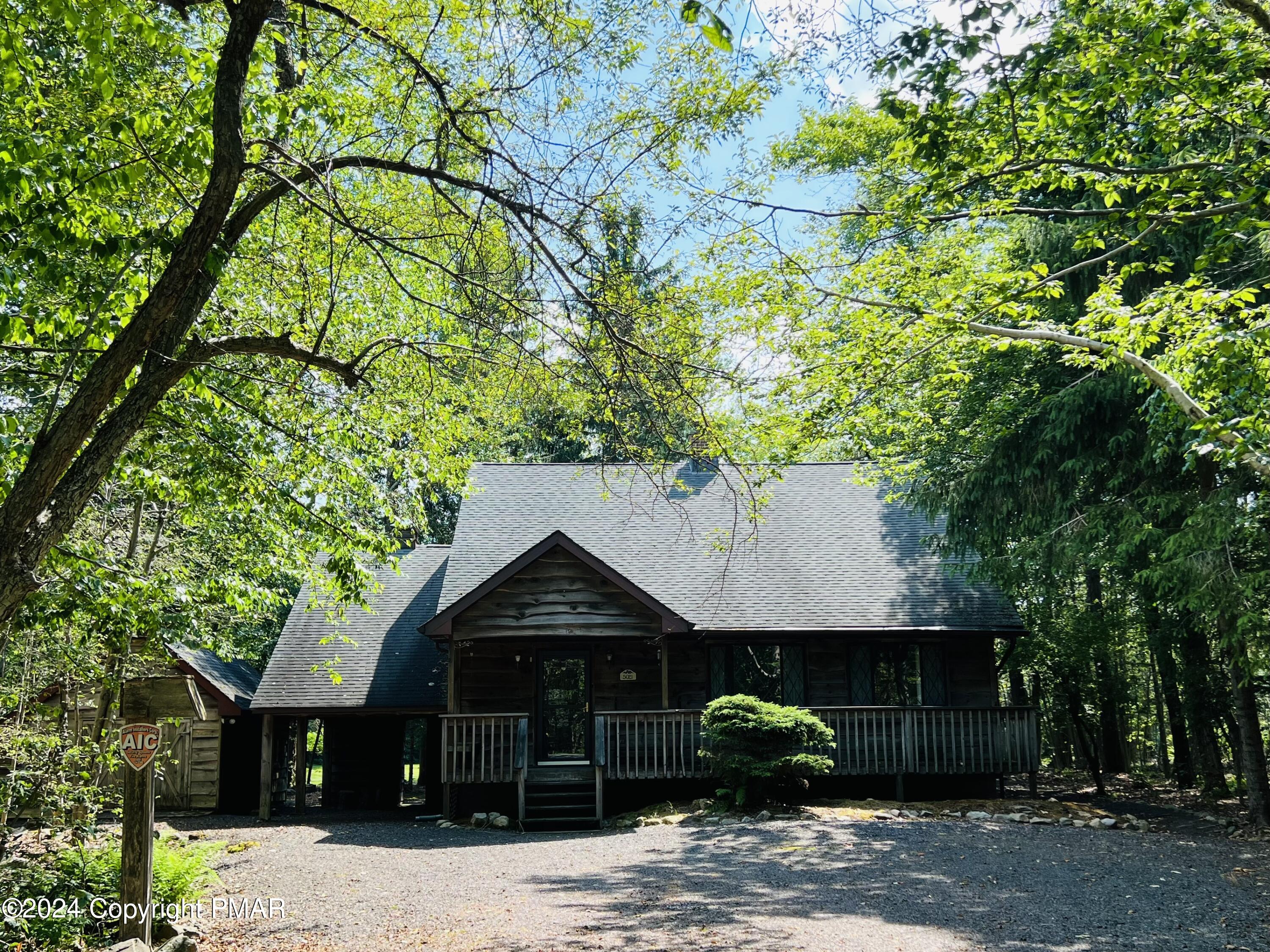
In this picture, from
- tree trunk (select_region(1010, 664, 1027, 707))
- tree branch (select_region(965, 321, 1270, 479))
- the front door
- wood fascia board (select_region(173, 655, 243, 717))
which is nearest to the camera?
tree branch (select_region(965, 321, 1270, 479))

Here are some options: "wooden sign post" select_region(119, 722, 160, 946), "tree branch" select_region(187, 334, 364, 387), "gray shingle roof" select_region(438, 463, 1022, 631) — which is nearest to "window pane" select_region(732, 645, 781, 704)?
"gray shingle roof" select_region(438, 463, 1022, 631)

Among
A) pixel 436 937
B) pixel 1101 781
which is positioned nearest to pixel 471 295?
pixel 436 937

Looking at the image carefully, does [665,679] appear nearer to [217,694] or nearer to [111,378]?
[217,694]

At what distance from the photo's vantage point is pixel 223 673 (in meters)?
19.6

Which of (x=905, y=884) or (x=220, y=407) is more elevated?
(x=220, y=407)

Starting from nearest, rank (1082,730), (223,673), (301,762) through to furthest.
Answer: (301,762) < (1082,730) < (223,673)

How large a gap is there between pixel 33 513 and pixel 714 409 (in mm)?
4478

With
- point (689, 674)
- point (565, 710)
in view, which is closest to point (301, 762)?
point (565, 710)

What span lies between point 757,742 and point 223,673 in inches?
450

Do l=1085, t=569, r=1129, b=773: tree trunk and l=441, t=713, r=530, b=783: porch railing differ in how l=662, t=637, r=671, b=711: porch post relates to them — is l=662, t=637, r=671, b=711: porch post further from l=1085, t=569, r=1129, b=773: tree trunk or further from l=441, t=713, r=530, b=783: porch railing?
l=1085, t=569, r=1129, b=773: tree trunk

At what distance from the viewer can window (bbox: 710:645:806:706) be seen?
1798 centimetres

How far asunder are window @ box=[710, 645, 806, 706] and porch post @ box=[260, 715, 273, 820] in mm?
8007

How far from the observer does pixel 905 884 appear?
377 inches

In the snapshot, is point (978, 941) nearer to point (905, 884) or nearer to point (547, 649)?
point (905, 884)
